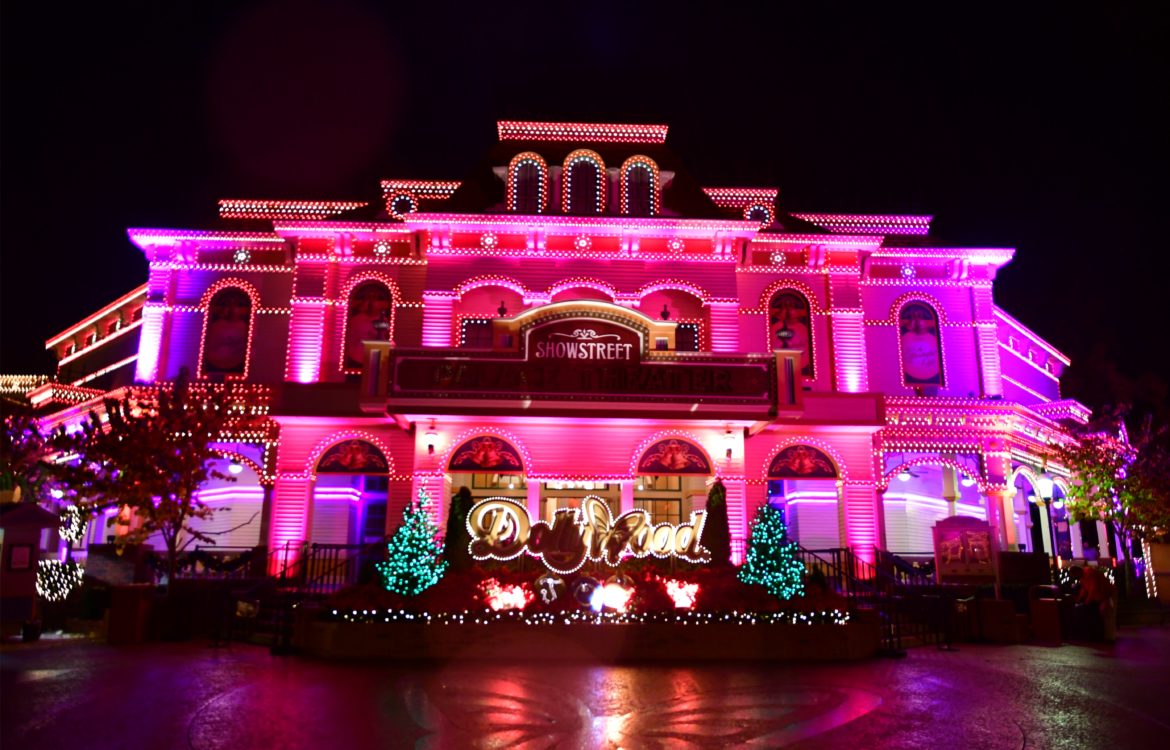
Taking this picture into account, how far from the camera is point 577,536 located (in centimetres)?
1634

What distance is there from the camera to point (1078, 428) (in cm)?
2828

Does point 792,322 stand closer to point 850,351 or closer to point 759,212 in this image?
point 850,351

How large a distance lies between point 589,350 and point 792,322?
7.41 metres

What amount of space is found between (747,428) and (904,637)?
7355 millimetres

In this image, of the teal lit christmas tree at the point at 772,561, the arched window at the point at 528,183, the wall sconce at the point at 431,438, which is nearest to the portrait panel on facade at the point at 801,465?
the teal lit christmas tree at the point at 772,561

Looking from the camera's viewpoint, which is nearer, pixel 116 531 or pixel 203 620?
pixel 203 620

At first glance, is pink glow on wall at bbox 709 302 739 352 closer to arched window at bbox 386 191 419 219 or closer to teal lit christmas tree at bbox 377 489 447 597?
arched window at bbox 386 191 419 219

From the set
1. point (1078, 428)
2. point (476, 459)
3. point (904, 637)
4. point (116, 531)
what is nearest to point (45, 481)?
point (116, 531)

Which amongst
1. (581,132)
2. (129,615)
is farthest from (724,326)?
(129,615)

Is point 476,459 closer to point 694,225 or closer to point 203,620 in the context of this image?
point 203,620

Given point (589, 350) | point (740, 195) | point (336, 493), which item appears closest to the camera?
point (589, 350)

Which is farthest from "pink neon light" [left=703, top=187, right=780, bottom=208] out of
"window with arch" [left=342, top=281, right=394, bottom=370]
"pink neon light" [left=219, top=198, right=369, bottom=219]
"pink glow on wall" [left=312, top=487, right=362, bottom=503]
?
"pink glow on wall" [left=312, top=487, right=362, bottom=503]

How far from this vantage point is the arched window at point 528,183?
2512cm

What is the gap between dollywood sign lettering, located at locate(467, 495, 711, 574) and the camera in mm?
16328
